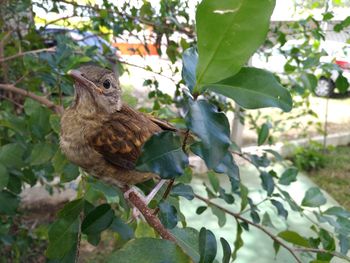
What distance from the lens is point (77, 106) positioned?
3.10 ft

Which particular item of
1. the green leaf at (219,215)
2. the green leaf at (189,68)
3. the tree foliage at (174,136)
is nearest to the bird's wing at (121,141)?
the tree foliage at (174,136)

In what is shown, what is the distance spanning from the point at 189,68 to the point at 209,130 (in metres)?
0.10

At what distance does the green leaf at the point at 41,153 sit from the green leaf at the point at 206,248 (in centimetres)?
64

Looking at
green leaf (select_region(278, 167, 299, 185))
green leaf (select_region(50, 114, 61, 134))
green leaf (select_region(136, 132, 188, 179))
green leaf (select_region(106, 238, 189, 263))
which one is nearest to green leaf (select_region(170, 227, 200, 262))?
green leaf (select_region(106, 238, 189, 263))

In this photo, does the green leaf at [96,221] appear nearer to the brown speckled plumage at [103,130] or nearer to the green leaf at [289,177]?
→ the brown speckled plumage at [103,130]

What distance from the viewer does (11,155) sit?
1.05m

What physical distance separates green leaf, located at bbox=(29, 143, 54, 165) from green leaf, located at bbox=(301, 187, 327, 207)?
2.46 feet

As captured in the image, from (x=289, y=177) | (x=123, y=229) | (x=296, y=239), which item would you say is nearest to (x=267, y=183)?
(x=289, y=177)

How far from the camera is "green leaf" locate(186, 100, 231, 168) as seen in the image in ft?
1.47

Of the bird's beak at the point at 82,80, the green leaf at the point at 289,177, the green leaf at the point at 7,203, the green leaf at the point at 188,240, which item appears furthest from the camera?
the green leaf at the point at 289,177

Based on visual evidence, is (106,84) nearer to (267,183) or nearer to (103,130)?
(103,130)

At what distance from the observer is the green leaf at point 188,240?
0.69 meters

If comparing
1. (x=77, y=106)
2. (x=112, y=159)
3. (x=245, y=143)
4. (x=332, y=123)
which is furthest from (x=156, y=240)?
(x=332, y=123)

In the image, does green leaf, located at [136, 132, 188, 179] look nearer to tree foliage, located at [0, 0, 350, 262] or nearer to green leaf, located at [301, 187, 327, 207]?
tree foliage, located at [0, 0, 350, 262]
